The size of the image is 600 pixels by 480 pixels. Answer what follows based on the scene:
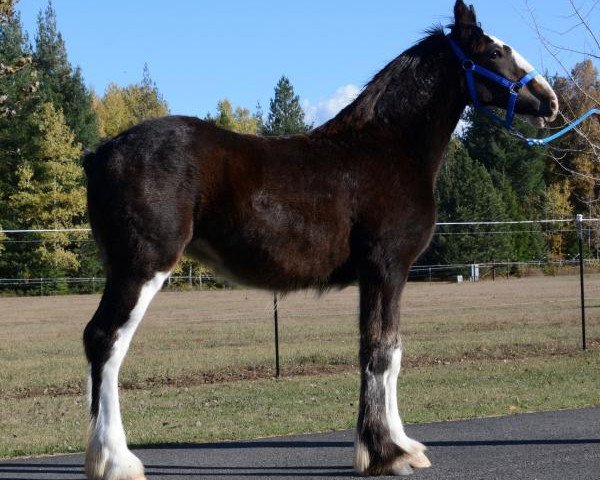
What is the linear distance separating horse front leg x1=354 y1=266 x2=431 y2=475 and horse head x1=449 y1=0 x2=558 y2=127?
1550mm

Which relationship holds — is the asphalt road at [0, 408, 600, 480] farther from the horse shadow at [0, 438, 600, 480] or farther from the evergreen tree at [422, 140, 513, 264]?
the evergreen tree at [422, 140, 513, 264]

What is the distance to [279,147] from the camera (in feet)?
19.5

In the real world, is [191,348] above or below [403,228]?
below

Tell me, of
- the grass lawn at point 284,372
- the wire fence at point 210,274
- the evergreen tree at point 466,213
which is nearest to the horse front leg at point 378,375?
the grass lawn at point 284,372

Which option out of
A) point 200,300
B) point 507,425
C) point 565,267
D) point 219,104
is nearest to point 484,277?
point 565,267

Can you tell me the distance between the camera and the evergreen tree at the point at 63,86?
5412 cm

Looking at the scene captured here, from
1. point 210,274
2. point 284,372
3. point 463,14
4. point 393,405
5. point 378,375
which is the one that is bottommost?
point 284,372

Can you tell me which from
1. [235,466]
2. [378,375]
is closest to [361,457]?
[378,375]

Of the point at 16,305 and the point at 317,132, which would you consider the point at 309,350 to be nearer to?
the point at 317,132

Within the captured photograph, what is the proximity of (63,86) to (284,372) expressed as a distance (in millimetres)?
45127

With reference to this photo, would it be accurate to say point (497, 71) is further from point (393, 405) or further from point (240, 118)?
point (240, 118)

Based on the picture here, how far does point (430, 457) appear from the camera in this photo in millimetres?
6703

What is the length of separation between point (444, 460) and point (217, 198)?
2604mm

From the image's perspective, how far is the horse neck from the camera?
629 centimetres
